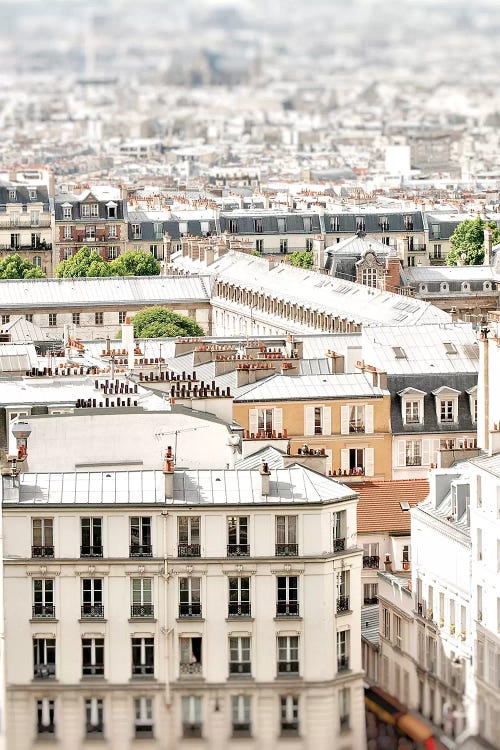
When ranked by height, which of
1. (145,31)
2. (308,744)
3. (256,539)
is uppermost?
(145,31)

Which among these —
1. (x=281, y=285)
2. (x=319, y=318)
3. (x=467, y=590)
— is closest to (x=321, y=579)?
(x=467, y=590)

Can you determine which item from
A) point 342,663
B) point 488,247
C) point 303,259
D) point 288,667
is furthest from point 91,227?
point 288,667

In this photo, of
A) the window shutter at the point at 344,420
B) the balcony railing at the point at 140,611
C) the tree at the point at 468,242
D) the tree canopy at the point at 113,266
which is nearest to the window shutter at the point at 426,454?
the window shutter at the point at 344,420

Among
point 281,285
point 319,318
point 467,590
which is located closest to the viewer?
point 467,590

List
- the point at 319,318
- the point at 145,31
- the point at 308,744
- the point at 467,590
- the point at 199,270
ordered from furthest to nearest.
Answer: the point at 145,31
the point at 199,270
the point at 319,318
the point at 467,590
the point at 308,744

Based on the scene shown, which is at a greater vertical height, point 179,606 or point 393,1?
point 393,1

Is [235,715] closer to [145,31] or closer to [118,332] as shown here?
[118,332]

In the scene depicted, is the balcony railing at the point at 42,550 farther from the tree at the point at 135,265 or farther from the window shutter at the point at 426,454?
the tree at the point at 135,265
